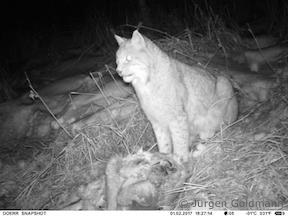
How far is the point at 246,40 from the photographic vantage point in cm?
552

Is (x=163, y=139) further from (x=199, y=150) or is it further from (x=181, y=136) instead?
(x=199, y=150)

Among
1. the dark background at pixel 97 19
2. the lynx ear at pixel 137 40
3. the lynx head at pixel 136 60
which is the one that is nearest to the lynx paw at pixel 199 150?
the lynx head at pixel 136 60

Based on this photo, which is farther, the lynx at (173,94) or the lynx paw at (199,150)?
the lynx paw at (199,150)

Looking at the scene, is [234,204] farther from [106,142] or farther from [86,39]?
[86,39]

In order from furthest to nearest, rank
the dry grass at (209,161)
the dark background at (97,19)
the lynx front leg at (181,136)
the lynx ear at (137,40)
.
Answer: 1. the dark background at (97,19)
2. the lynx front leg at (181,136)
3. the lynx ear at (137,40)
4. the dry grass at (209,161)

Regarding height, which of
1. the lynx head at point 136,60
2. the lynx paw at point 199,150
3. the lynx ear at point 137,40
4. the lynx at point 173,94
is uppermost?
the lynx ear at point 137,40

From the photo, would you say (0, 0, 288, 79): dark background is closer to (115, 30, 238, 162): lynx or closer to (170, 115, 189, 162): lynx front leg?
(115, 30, 238, 162): lynx

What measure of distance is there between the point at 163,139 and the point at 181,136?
33 centimetres

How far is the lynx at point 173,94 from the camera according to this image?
3.18 meters

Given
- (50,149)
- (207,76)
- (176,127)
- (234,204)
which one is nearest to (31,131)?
(50,149)

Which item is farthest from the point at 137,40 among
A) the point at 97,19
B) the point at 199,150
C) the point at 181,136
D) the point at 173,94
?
the point at 97,19

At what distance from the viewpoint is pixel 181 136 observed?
11.1ft

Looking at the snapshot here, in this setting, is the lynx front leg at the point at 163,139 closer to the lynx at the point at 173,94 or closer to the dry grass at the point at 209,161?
the lynx at the point at 173,94

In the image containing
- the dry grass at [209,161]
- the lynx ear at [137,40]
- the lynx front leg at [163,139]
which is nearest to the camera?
the dry grass at [209,161]
